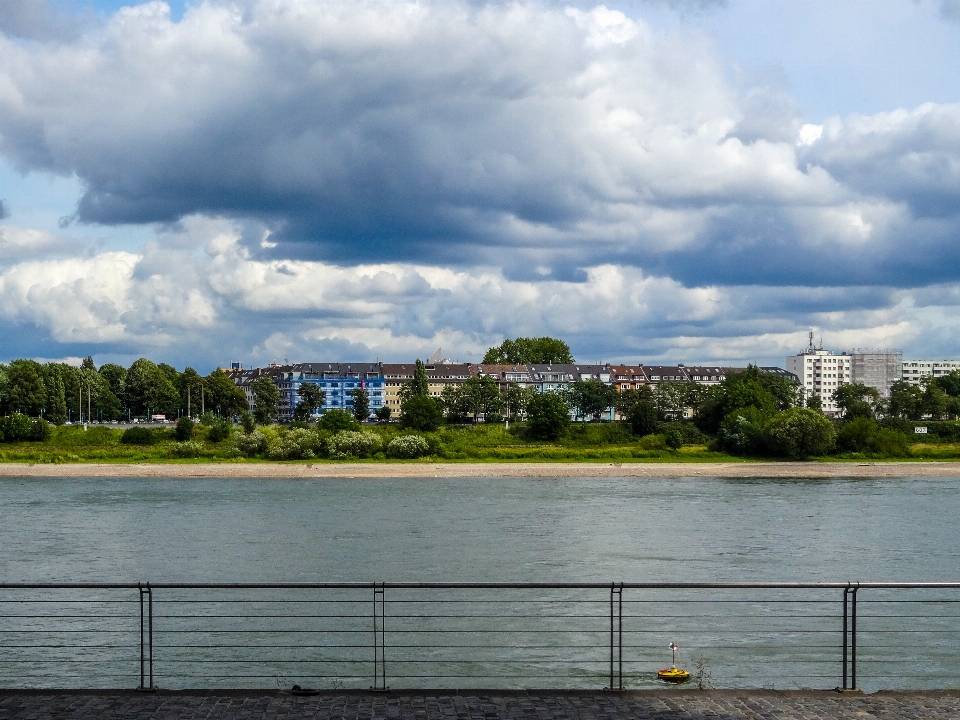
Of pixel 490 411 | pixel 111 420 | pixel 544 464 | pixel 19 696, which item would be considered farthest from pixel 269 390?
pixel 19 696

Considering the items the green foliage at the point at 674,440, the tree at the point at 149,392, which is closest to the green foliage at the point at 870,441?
the green foliage at the point at 674,440

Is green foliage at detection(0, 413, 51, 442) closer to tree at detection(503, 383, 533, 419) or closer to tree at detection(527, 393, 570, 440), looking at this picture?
tree at detection(527, 393, 570, 440)

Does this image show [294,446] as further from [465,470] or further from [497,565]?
[497,565]

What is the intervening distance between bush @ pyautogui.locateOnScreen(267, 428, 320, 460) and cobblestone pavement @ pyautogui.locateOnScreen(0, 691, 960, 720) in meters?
77.7

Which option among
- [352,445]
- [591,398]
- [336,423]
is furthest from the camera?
[591,398]

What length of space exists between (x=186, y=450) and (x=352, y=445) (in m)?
13.2

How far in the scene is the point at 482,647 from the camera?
46.3ft

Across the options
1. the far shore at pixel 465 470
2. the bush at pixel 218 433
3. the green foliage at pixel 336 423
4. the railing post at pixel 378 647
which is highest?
the railing post at pixel 378 647

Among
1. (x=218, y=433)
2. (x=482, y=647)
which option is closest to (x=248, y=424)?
(x=218, y=433)

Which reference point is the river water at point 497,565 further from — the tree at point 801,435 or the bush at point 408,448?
the tree at point 801,435

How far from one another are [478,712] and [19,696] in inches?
151

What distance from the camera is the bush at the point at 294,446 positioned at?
8569 cm

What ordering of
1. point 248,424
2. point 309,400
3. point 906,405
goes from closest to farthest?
point 248,424 < point 906,405 < point 309,400

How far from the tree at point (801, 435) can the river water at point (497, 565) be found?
1496 cm
